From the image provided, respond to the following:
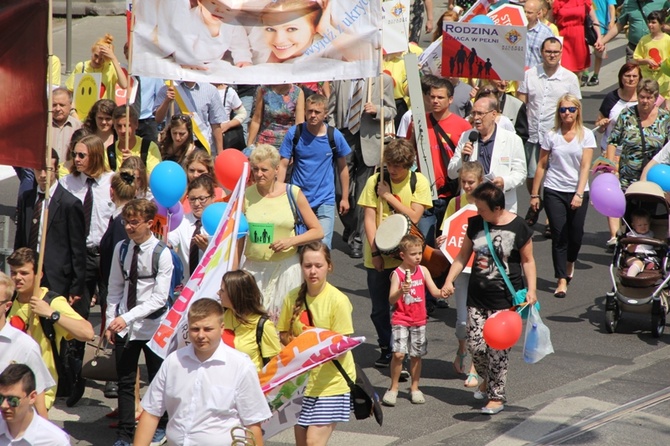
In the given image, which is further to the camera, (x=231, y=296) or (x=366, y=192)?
(x=366, y=192)

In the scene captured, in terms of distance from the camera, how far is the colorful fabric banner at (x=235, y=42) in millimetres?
9336

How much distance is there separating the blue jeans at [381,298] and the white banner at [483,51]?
138 inches

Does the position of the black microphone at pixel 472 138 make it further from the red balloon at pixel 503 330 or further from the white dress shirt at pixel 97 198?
the white dress shirt at pixel 97 198

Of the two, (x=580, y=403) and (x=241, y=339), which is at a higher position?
(x=241, y=339)

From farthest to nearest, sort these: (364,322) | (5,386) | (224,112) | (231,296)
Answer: (224,112), (364,322), (231,296), (5,386)

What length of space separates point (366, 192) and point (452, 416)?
6.67 ft

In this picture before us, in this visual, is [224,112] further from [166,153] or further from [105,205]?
[105,205]

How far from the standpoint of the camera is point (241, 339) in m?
7.04

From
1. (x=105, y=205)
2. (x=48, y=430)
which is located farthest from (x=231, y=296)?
(x=105, y=205)

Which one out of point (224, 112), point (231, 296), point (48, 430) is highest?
point (224, 112)

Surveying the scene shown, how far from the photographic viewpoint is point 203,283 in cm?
685

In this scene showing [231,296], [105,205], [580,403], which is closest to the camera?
[231,296]

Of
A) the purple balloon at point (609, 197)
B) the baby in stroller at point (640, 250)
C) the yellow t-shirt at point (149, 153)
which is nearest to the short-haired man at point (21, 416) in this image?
the yellow t-shirt at point (149, 153)

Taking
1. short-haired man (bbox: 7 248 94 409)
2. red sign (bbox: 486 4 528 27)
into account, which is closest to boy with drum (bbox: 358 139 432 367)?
short-haired man (bbox: 7 248 94 409)
